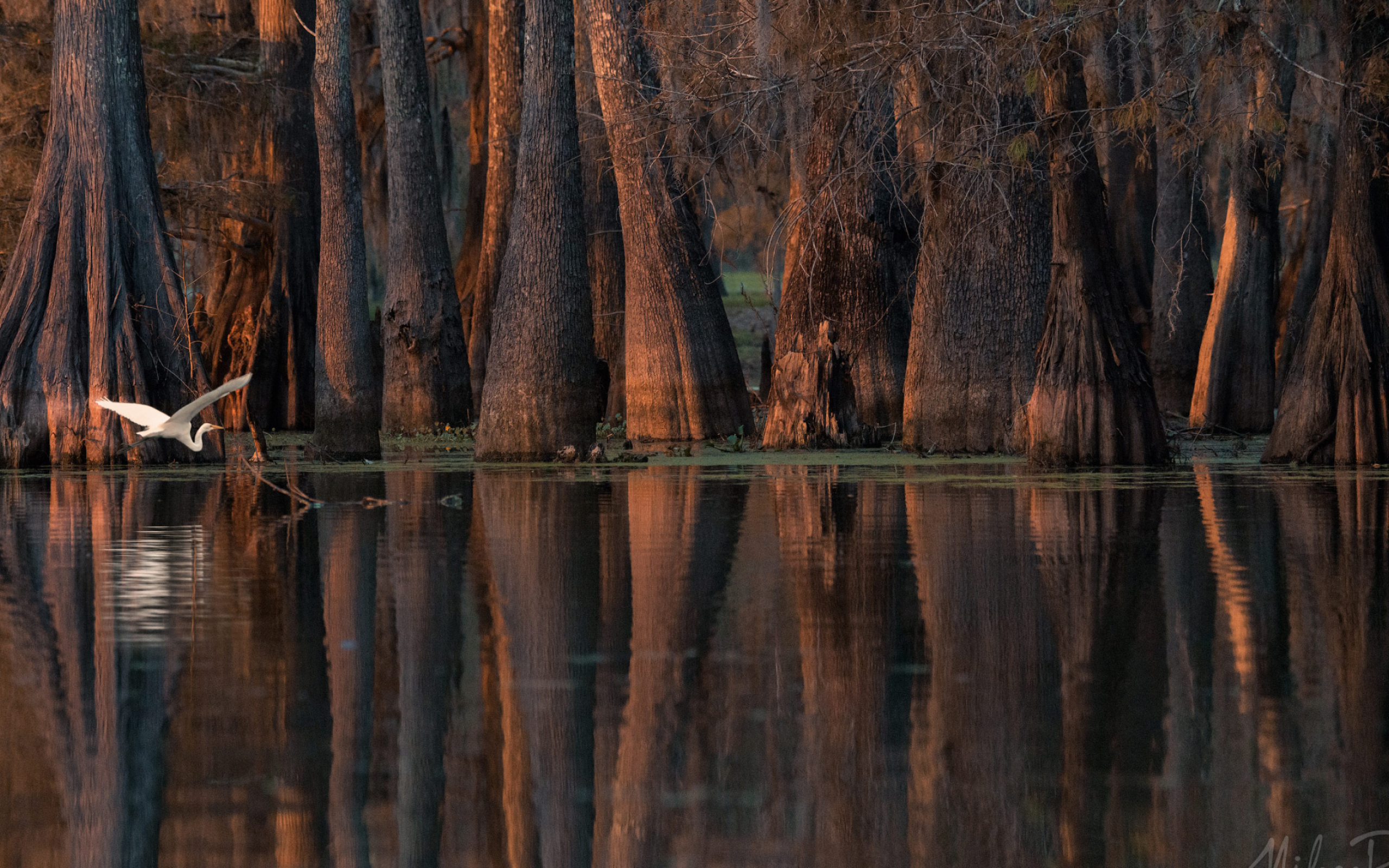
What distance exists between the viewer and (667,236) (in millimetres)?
22938

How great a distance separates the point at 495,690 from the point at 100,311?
16.5 meters

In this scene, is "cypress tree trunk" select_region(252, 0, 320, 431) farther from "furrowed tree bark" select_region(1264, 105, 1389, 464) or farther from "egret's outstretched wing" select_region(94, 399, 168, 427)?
"egret's outstretched wing" select_region(94, 399, 168, 427)

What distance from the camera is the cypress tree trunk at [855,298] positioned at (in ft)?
74.7

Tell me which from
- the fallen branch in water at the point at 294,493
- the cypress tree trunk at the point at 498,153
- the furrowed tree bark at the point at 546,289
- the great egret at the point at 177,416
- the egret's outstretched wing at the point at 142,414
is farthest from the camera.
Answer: the cypress tree trunk at the point at 498,153

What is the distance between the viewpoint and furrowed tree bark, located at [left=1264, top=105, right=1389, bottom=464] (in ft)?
55.9

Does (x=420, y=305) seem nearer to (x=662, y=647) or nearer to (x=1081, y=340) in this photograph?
(x=1081, y=340)

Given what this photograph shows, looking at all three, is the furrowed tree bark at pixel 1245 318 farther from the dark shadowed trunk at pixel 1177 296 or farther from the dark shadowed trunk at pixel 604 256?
the dark shadowed trunk at pixel 604 256

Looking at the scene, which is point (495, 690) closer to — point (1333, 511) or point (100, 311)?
point (1333, 511)

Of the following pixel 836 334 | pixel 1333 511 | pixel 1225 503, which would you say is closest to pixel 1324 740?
pixel 1333 511

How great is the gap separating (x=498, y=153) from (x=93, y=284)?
10829mm

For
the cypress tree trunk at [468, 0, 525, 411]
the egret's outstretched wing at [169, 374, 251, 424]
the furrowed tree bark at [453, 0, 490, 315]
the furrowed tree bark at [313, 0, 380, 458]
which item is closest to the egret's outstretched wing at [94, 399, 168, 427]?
the egret's outstretched wing at [169, 374, 251, 424]

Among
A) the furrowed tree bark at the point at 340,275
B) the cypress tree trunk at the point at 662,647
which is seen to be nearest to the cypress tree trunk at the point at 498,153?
the furrowed tree bark at the point at 340,275

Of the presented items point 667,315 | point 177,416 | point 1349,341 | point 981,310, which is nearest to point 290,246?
point 667,315

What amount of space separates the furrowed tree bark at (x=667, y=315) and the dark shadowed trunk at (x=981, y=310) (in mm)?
2947
